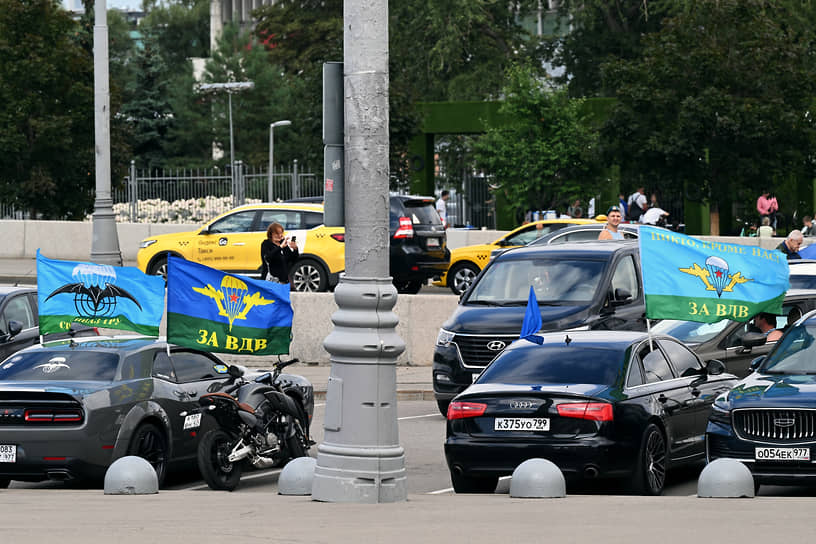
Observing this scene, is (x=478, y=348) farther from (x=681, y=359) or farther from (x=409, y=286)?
(x=409, y=286)

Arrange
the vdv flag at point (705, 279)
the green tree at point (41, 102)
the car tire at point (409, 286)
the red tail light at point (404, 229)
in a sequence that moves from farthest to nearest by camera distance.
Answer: the green tree at point (41, 102) < the car tire at point (409, 286) < the red tail light at point (404, 229) < the vdv flag at point (705, 279)

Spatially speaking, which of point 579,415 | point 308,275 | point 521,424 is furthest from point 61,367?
point 308,275

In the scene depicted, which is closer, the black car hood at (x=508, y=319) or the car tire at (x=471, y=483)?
the car tire at (x=471, y=483)

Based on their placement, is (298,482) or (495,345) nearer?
(298,482)

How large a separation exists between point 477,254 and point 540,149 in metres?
13.0

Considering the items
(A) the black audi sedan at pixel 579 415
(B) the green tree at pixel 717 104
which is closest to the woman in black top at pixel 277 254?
(A) the black audi sedan at pixel 579 415

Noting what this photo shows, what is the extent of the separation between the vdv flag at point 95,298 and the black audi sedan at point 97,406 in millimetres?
838

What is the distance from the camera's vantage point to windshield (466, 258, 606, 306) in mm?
17562

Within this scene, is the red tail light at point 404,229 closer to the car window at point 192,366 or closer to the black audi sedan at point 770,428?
the car window at point 192,366

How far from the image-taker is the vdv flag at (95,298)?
1528 cm

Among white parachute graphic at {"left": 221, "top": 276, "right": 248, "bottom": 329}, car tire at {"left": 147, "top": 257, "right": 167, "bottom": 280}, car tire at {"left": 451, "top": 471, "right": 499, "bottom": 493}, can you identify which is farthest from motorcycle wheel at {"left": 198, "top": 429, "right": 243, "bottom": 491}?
car tire at {"left": 147, "top": 257, "right": 167, "bottom": 280}

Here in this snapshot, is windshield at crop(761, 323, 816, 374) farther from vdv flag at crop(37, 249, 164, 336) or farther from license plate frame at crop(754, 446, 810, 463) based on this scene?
vdv flag at crop(37, 249, 164, 336)

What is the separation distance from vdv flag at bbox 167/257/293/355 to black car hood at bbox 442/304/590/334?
3.48 metres

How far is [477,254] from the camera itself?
3161cm
